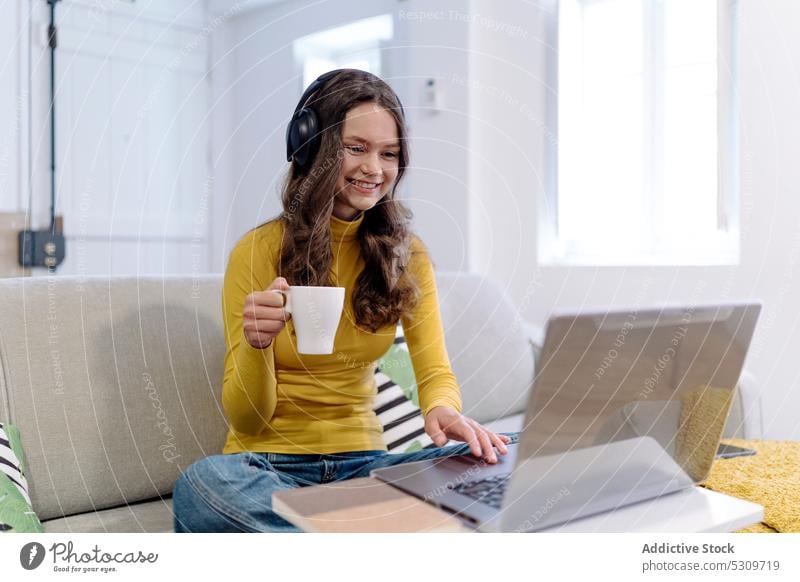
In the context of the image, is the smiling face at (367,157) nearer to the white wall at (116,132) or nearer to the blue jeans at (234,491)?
the blue jeans at (234,491)

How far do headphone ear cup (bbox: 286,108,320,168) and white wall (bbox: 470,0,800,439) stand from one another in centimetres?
61

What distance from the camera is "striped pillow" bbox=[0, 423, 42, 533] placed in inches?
33.6

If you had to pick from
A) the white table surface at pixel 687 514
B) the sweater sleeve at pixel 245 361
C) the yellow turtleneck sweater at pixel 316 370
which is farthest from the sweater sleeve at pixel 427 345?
the white table surface at pixel 687 514

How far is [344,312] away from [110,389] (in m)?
0.34

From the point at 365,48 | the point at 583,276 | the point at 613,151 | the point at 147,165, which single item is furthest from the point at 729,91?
the point at 147,165

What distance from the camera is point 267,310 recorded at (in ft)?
2.72

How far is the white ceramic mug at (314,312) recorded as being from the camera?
2.73ft

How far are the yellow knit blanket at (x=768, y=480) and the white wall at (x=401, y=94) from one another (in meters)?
0.73

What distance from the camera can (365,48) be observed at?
5.51 feet

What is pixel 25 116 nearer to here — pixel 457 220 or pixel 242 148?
pixel 242 148

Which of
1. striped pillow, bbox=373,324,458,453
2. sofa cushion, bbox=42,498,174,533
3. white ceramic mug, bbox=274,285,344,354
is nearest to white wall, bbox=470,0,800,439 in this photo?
striped pillow, bbox=373,324,458,453

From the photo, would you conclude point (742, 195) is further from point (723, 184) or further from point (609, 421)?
point (609, 421)

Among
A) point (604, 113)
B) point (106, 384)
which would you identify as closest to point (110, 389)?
point (106, 384)

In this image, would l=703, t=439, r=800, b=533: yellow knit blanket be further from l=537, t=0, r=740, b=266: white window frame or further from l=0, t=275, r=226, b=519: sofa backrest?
l=0, t=275, r=226, b=519: sofa backrest
